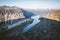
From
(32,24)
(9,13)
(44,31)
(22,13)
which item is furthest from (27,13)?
(44,31)

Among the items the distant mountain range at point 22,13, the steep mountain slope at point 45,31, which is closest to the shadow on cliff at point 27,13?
the distant mountain range at point 22,13

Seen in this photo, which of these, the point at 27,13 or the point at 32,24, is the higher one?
the point at 27,13

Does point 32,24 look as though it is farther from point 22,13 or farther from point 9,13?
point 9,13

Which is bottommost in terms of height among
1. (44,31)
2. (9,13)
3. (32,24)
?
(44,31)

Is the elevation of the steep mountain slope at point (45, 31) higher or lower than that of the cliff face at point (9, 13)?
lower

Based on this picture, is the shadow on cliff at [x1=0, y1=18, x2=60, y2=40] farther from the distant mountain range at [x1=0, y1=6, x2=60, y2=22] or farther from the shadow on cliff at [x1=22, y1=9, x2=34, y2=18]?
the shadow on cliff at [x1=22, y1=9, x2=34, y2=18]

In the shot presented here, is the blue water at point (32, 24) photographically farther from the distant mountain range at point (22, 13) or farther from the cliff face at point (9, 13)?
the cliff face at point (9, 13)

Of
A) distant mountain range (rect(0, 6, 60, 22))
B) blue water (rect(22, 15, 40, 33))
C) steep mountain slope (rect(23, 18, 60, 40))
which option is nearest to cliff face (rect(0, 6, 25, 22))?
distant mountain range (rect(0, 6, 60, 22))

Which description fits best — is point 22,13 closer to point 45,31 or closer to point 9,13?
point 9,13
